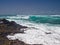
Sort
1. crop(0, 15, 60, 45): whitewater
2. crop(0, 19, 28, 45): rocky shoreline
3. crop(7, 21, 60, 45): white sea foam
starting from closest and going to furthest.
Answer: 1. crop(0, 19, 28, 45): rocky shoreline
2. crop(7, 21, 60, 45): white sea foam
3. crop(0, 15, 60, 45): whitewater

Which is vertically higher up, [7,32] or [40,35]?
[7,32]

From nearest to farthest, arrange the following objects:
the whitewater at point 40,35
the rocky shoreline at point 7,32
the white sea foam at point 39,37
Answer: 1. the rocky shoreline at point 7,32
2. the white sea foam at point 39,37
3. the whitewater at point 40,35

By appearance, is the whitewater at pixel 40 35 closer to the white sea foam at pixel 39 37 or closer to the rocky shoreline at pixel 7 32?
the white sea foam at pixel 39 37

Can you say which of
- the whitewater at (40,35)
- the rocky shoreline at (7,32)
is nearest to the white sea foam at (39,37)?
the whitewater at (40,35)

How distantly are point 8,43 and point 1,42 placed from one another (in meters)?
0.88

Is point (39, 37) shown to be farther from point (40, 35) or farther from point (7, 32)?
point (7, 32)

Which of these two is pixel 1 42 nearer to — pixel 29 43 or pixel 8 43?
pixel 8 43

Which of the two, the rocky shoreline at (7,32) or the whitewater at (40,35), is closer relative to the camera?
the rocky shoreline at (7,32)

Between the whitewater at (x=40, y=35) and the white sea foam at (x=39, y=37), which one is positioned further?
the whitewater at (x=40, y=35)

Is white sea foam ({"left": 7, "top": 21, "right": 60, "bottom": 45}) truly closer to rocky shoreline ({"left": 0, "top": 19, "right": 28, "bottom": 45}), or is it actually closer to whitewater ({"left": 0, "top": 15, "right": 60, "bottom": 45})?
whitewater ({"left": 0, "top": 15, "right": 60, "bottom": 45})

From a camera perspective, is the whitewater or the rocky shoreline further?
the whitewater

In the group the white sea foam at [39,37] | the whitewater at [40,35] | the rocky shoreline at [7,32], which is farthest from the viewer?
the whitewater at [40,35]

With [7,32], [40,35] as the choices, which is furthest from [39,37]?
[7,32]

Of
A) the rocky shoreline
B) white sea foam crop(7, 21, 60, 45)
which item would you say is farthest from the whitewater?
the rocky shoreline
